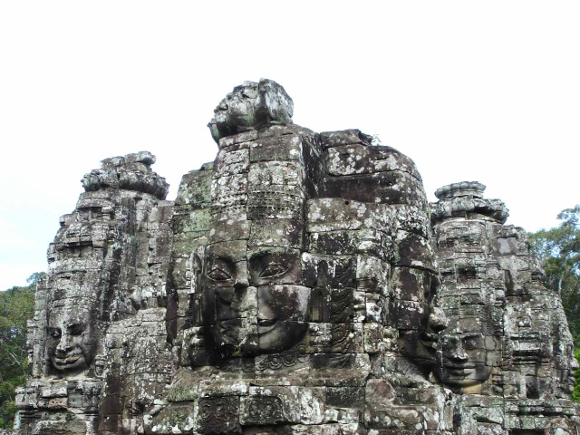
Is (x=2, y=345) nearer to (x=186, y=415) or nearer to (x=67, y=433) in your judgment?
(x=67, y=433)

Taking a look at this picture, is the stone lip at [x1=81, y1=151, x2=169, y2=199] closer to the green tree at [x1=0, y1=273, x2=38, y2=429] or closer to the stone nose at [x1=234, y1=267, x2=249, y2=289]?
the stone nose at [x1=234, y1=267, x2=249, y2=289]

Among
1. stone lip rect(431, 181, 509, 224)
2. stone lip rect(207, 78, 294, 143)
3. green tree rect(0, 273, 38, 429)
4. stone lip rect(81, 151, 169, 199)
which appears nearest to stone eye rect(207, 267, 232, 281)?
stone lip rect(207, 78, 294, 143)

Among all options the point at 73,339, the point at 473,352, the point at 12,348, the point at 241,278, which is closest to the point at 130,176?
the point at 73,339

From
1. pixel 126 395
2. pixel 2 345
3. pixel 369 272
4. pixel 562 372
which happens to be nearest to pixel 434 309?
pixel 369 272

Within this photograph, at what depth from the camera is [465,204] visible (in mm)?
16562

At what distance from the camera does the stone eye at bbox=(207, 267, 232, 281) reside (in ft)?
23.0

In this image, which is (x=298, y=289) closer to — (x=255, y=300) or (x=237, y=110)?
(x=255, y=300)

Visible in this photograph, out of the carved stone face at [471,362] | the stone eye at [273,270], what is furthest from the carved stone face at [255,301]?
the carved stone face at [471,362]

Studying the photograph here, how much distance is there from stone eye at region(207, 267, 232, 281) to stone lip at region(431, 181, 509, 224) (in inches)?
412

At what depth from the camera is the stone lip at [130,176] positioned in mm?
16781

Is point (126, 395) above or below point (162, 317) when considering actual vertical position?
below

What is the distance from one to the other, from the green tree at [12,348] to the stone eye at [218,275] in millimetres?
33229

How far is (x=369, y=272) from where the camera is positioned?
6.94m

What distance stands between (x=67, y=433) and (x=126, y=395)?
15.1 ft
